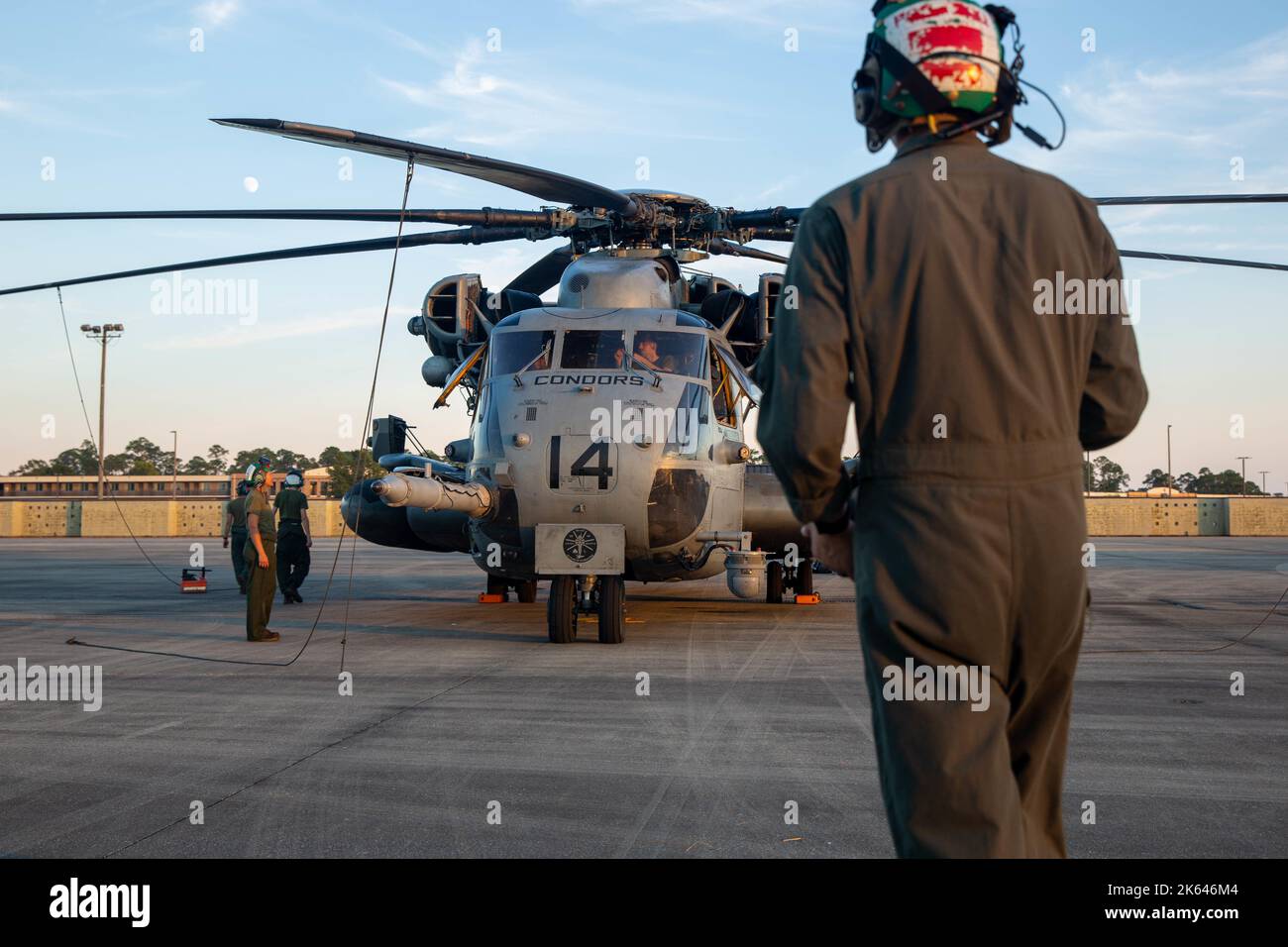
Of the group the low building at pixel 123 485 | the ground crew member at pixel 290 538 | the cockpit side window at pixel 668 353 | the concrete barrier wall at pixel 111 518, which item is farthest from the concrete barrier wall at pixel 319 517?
the low building at pixel 123 485

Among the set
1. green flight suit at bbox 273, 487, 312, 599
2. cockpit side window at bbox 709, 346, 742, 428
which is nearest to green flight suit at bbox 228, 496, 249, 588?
green flight suit at bbox 273, 487, 312, 599

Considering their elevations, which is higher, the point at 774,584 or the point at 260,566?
the point at 260,566

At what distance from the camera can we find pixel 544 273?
50.6 feet

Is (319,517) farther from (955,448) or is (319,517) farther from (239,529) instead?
(955,448)

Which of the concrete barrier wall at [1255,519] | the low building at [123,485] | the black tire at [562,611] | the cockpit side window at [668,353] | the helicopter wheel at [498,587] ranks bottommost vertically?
the concrete barrier wall at [1255,519]

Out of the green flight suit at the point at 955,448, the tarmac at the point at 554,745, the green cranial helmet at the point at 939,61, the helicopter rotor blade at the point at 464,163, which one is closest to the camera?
the green flight suit at the point at 955,448

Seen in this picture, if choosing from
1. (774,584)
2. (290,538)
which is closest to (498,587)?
(290,538)

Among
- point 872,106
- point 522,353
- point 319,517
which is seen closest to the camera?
point 872,106

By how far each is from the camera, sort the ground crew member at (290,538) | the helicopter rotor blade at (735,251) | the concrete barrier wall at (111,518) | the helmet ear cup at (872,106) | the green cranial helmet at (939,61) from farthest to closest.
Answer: the concrete barrier wall at (111,518) < the ground crew member at (290,538) < the helicopter rotor blade at (735,251) < the helmet ear cup at (872,106) < the green cranial helmet at (939,61)

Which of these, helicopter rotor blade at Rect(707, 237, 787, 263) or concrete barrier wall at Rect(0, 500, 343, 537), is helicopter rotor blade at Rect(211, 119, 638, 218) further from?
concrete barrier wall at Rect(0, 500, 343, 537)

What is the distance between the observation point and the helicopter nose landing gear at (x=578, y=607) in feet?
35.7

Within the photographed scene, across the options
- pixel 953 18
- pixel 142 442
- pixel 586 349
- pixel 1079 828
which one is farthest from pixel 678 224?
pixel 142 442

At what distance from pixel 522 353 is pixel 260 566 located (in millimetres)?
3343

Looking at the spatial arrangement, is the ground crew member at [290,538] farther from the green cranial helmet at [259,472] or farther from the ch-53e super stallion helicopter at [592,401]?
the green cranial helmet at [259,472]
